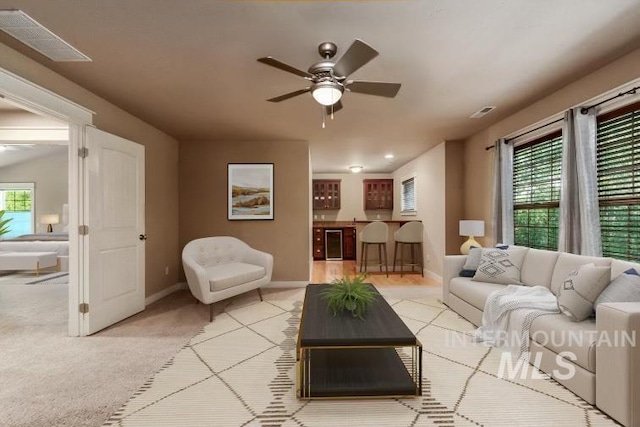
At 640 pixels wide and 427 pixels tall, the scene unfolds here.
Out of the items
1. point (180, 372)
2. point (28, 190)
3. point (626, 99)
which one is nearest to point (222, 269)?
point (180, 372)

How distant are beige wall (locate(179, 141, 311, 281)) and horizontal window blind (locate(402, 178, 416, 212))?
3.25m

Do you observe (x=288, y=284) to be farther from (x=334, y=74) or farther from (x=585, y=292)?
(x=585, y=292)

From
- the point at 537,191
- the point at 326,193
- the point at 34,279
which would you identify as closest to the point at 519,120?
the point at 537,191

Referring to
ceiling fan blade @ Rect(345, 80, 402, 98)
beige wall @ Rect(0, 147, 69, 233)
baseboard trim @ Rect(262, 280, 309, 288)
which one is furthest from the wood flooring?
beige wall @ Rect(0, 147, 69, 233)

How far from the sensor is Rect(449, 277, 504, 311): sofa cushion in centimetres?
298

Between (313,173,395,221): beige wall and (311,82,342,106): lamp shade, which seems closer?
(311,82,342,106): lamp shade

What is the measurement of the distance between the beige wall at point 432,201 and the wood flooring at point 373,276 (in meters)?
0.31

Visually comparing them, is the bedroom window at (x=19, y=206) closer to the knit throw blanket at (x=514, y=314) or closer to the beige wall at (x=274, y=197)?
the beige wall at (x=274, y=197)

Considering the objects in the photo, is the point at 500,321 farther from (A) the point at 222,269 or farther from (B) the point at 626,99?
(A) the point at 222,269

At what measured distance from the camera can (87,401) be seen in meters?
1.92

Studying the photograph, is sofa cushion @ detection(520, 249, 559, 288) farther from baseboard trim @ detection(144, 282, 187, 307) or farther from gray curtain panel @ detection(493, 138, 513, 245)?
baseboard trim @ detection(144, 282, 187, 307)

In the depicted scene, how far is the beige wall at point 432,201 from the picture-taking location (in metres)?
5.33

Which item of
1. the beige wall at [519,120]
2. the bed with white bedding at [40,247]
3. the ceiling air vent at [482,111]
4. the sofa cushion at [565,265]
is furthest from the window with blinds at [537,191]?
the bed with white bedding at [40,247]

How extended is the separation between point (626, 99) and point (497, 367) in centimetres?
244
